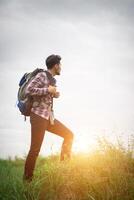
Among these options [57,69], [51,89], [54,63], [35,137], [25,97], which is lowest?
[35,137]

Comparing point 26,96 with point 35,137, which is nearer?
point 35,137

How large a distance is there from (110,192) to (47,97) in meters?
1.93

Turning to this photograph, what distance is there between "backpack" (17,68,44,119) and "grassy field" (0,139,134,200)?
48.0 inches

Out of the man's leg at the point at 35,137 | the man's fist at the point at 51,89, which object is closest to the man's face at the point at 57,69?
the man's fist at the point at 51,89

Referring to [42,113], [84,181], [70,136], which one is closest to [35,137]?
[42,113]

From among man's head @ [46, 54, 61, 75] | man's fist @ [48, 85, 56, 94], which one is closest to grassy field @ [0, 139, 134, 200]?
man's fist @ [48, 85, 56, 94]

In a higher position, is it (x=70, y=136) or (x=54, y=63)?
(x=54, y=63)

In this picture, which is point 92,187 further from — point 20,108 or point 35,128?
point 20,108

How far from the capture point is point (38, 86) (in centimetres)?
643

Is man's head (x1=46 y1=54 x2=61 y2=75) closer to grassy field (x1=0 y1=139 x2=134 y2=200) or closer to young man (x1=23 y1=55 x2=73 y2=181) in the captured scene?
young man (x1=23 y1=55 x2=73 y2=181)

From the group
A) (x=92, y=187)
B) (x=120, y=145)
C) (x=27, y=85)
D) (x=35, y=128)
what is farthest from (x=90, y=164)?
(x=27, y=85)

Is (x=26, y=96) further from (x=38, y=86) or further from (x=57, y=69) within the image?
(x=57, y=69)

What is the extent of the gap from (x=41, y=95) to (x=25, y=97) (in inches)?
11.9

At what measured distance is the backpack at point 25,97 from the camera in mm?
6438
